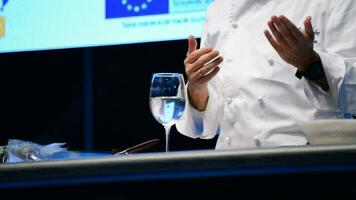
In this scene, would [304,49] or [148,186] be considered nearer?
[148,186]

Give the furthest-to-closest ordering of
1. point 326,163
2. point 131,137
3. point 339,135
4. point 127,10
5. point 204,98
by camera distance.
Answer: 1. point 131,137
2. point 127,10
3. point 204,98
4. point 339,135
5. point 326,163

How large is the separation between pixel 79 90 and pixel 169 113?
5.15 ft

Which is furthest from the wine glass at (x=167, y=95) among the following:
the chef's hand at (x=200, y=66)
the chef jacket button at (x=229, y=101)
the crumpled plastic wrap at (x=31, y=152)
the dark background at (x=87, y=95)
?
the dark background at (x=87, y=95)

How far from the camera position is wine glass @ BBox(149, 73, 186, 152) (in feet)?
3.79

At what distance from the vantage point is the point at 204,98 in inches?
61.2

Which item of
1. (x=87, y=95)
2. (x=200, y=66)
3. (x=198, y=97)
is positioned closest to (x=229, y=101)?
(x=198, y=97)

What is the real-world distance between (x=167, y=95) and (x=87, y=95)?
1.52 meters

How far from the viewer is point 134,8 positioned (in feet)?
7.68

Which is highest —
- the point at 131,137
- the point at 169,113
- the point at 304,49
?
the point at 304,49

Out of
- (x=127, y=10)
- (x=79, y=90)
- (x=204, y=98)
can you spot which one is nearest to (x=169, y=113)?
(x=204, y=98)

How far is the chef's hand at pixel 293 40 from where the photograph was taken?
1.12 metres

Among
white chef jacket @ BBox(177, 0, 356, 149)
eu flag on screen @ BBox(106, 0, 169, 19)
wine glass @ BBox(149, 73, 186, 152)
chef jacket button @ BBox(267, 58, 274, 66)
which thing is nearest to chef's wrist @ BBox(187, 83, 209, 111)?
white chef jacket @ BBox(177, 0, 356, 149)

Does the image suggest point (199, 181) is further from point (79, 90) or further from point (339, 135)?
point (79, 90)

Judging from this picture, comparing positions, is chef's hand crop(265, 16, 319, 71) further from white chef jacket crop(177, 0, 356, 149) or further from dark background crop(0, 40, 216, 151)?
dark background crop(0, 40, 216, 151)
